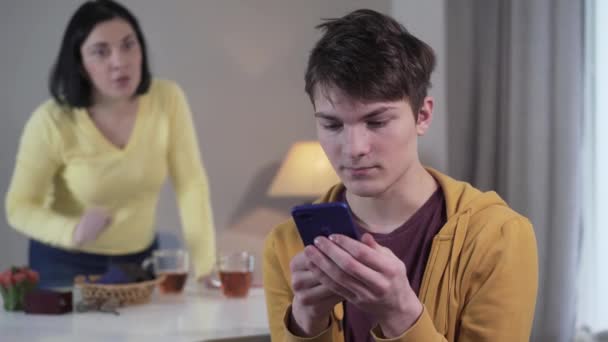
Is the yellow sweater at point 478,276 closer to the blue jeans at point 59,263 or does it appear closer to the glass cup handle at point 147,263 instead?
the glass cup handle at point 147,263

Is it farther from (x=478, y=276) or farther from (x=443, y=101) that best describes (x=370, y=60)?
(x=443, y=101)

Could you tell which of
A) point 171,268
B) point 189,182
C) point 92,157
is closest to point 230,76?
point 189,182

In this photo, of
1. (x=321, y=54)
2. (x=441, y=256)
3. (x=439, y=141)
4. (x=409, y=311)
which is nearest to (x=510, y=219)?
(x=441, y=256)

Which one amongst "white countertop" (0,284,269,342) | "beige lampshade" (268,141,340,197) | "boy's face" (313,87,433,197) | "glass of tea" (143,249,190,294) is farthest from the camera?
"beige lampshade" (268,141,340,197)

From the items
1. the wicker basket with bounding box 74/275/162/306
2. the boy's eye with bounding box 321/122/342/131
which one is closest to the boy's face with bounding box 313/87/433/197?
the boy's eye with bounding box 321/122/342/131

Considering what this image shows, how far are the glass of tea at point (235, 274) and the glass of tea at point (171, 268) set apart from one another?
10 cm

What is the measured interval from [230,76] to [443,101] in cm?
63

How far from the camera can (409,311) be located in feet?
2.71

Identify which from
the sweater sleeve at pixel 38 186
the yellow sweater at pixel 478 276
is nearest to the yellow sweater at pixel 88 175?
the sweater sleeve at pixel 38 186

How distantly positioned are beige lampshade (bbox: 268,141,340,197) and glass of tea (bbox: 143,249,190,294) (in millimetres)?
383

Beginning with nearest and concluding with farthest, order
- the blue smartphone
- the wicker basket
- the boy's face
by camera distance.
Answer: the blue smartphone
the boy's face
the wicker basket

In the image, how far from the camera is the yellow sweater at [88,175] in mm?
1812

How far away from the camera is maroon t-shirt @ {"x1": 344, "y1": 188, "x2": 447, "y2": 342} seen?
3.16ft

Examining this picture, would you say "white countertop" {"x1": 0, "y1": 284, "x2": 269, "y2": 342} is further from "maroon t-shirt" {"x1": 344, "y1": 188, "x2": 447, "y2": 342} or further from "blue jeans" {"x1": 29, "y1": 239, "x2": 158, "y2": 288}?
"maroon t-shirt" {"x1": 344, "y1": 188, "x2": 447, "y2": 342}
